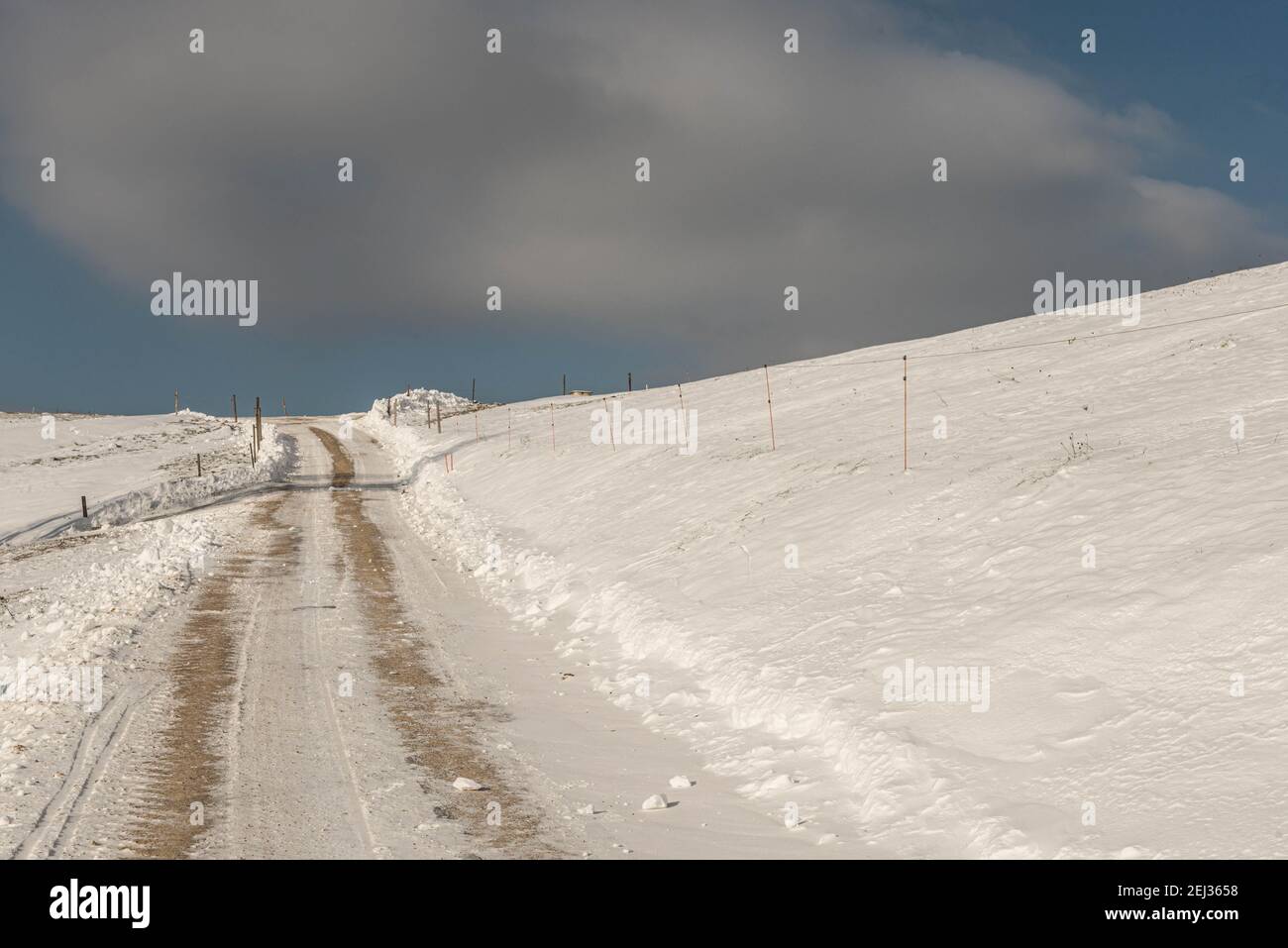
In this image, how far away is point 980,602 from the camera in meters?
10.6

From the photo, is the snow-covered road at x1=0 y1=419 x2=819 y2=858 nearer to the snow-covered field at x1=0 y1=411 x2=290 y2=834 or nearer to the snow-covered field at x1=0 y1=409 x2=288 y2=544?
the snow-covered field at x1=0 y1=411 x2=290 y2=834

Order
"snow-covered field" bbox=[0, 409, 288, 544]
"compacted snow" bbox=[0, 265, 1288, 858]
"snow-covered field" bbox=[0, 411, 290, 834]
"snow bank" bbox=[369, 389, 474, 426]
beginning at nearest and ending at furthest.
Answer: "compacted snow" bbox=[0, 265, 1288, 858]
"snow-covered field" bbox=[0, 411, 290, 834]
"snow-covered field" bbox=[0, 409, 288, 544]
"snow bank" bbox=[369, 389, 474, 426]

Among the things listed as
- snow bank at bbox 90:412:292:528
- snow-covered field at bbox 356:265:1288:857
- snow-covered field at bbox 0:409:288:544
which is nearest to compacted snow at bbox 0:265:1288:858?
snow-covered field at bbox 356:265:1288:857

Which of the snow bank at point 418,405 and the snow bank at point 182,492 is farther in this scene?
the snow bank at point 418,405

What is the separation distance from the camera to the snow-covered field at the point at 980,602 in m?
7.14

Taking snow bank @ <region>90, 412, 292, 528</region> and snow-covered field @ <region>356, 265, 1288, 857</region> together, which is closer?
snow-covered field @ <region>356, 265, 1288, 857</region>

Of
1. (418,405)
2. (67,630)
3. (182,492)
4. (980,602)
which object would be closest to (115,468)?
(182,492)

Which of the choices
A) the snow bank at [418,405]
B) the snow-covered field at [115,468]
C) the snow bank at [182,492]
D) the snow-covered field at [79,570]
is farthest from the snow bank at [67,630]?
the snow bank at [418,405]

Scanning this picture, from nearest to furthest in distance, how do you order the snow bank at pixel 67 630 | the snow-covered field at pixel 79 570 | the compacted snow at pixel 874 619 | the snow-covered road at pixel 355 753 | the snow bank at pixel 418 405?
the snow-covered road at pixel 355 753, the compacted snow at pixel 874 619, the snow bank at pixel 67 630, the snow-covered field at pixel 79 570, the snow bank at pixel 418 405

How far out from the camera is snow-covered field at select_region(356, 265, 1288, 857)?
23.4ft

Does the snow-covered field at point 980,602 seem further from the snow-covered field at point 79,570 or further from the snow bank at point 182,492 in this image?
the snow bank at point 182,492

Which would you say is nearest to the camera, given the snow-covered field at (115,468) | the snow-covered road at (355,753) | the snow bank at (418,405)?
the snow-covered road at (355,753)

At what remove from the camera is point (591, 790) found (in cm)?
827

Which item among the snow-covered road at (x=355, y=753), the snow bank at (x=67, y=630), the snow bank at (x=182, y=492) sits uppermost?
the snow bank at (x=182, y=492)
